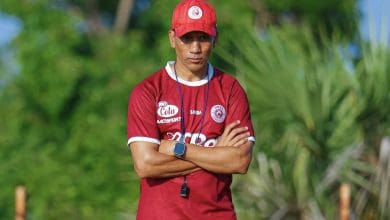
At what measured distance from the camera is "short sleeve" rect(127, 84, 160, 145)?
6.07m

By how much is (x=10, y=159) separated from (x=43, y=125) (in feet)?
5.54

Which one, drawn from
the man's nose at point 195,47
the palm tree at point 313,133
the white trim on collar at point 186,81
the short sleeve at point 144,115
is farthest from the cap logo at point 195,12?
the palm tree at point 313,133

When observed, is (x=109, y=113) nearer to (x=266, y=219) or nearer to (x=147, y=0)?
(x=147, y=0)

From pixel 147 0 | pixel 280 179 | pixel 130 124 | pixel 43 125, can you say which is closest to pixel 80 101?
pixel 43 125

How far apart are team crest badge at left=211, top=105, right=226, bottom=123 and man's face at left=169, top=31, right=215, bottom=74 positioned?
0.65 ft

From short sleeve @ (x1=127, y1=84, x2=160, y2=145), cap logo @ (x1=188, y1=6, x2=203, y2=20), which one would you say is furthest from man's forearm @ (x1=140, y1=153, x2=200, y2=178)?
cap logo @ (x1=188, y1=6, x2=203, y2=20)

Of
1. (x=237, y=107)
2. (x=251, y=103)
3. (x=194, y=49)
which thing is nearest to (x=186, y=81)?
(x=194, y=49)

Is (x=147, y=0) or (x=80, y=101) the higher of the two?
(x=147, y=0)

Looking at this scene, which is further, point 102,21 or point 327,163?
point 102,21

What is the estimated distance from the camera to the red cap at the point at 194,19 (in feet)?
19.7

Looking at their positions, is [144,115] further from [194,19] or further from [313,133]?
[313,133]

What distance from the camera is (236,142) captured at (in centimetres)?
614

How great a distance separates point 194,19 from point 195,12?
0.05 metres

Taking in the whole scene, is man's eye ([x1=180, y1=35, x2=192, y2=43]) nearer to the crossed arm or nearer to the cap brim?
the cap brim
